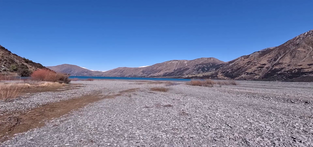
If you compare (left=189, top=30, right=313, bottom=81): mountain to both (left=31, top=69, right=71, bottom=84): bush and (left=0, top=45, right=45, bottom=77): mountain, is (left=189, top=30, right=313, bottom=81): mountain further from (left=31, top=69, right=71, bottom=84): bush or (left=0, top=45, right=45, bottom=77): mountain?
(left=0, top=45, right=45, bottom=77): mountain

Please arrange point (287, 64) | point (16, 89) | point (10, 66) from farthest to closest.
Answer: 1. point (287, 64)
2. point (10, 66)
3. point (16, 89)

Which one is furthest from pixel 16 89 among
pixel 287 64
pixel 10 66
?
pixel 287 64

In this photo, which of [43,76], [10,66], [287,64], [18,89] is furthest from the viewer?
[287,64]

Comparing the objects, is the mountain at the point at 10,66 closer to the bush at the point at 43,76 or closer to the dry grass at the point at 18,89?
the bush at the point at 43,76

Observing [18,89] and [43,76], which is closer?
[18,89]

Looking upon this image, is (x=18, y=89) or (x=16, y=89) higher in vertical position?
(x=16, y=89)

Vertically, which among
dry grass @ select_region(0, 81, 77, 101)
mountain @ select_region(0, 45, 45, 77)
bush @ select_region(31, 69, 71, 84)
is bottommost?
dry grass @ select_region(0, 81, 77, 101)

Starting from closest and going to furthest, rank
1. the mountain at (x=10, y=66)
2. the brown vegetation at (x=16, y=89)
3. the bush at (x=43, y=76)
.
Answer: the brown vegetation at (x=16, y=89), the bush at (x=43, y=76), the mountain at (x=10, y=66)

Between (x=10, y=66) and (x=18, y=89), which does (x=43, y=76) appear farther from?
(x=10, y=66)

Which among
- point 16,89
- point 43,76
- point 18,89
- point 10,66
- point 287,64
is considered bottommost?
point 18,89

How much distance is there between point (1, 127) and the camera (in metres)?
9.37

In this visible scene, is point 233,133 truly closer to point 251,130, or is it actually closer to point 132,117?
point 251,130

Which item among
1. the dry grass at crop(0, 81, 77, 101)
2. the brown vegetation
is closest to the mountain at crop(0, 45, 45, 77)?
the dry grass at crop(0, 81, 77, 101)

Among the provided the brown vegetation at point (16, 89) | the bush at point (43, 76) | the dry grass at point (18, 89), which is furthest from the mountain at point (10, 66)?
the brown vegetation at point (16, 89)
